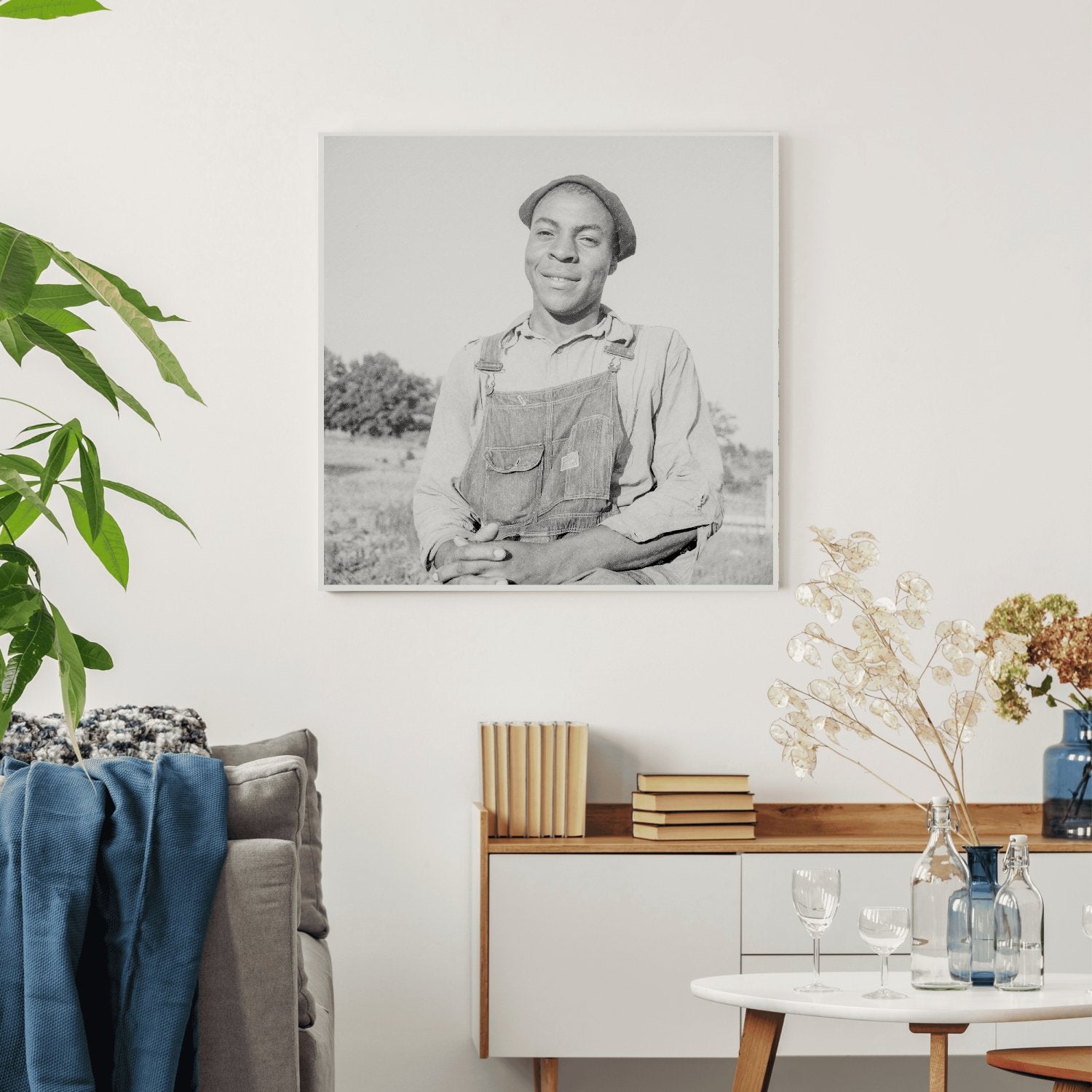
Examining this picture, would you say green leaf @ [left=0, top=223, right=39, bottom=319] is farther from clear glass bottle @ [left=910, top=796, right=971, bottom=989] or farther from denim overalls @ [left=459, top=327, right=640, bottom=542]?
denim overalls @ [left=459, top=327, right=640, bottom=542]

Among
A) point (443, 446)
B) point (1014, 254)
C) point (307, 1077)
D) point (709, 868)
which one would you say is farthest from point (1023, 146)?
point (307, 1077)

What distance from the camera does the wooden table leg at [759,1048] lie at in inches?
73.7

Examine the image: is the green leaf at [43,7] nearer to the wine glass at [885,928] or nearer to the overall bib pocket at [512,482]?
the wine glass at [885,928]

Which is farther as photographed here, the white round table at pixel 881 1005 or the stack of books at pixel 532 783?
the stack of books at pixel 532 783

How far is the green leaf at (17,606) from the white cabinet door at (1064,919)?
2392mm

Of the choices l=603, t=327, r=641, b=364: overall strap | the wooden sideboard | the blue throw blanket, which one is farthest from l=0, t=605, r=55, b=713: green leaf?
l=603, t=327, r=641, b=364: overall strap

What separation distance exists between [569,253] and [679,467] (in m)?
0.58

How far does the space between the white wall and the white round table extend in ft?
3.57

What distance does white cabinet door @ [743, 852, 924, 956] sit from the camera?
104 inches

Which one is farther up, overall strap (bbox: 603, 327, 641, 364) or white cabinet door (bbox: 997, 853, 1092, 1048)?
overall strap (bbox: 603, 327, 641, 364)

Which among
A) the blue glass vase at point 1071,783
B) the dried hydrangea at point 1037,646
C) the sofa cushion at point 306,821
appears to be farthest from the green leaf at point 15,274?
the blue glass vase at point 1071,783

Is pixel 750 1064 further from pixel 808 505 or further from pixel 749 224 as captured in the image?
pixel 749 224

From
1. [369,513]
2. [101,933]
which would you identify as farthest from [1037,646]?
[101,933]

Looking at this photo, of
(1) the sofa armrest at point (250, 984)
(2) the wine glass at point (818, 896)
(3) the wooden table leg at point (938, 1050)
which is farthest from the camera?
(2) the wine glass at point (818, 896)
